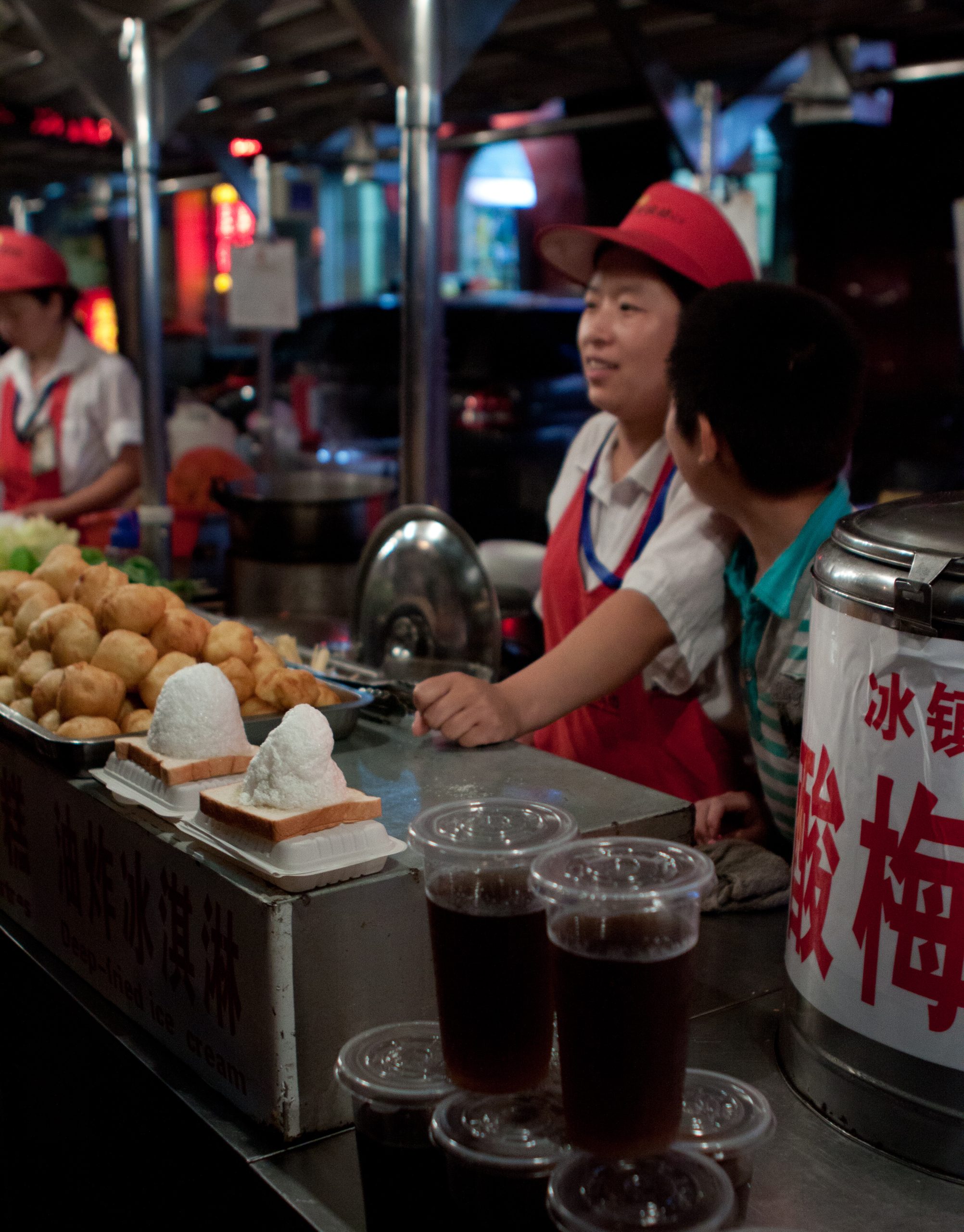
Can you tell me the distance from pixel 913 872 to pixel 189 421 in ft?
15.4

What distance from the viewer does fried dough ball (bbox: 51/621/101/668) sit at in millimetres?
1649

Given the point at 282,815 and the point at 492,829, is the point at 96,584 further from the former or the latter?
the point at 492,829

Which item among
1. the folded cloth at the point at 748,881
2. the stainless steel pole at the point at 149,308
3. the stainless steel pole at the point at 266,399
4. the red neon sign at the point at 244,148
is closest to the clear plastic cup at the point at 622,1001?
the folded cloth at the point at 748,881

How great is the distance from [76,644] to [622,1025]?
1.10m

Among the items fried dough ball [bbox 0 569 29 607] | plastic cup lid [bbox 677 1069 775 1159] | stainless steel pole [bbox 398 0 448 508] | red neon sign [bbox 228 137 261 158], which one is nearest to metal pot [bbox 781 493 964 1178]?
plastic cup lid [bbox 677 1069 775 1159]

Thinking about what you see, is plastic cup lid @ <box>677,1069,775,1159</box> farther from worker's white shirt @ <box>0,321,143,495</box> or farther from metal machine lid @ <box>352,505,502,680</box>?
worker's white shirt @ <box>0,321,143,495</box>

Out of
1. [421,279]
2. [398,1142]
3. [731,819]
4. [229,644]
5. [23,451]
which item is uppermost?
Result: [421,279]

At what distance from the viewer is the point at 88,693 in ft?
5.11

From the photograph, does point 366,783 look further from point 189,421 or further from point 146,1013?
point 189,421

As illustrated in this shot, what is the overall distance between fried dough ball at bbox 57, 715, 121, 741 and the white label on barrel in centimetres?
92

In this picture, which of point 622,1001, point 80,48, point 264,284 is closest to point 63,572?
point 622,1001

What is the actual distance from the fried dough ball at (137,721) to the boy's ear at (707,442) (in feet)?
Answer: 2.85

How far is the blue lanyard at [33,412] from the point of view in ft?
14.2

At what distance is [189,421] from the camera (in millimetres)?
5227
